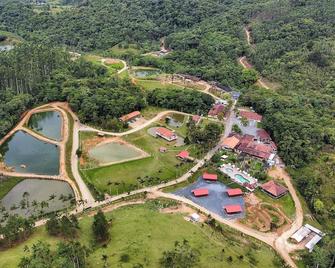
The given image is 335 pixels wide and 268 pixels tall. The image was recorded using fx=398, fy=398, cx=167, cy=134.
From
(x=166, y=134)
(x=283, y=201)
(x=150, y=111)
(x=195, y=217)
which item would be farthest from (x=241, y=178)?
(x=150, y=111)

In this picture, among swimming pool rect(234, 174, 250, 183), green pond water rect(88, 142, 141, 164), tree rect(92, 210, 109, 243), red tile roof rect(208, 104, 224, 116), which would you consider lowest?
green pond water rect(88, 142, 141, 164)

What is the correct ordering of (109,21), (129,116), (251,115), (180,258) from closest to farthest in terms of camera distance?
(180,258), (129,116), (251,115), (109,21)

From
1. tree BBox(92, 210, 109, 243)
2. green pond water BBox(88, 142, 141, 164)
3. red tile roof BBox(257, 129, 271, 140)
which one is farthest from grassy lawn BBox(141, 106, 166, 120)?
tree BBox(92, 210, 109, 243)

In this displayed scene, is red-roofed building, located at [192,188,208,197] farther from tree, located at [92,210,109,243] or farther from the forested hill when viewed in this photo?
the forested hill

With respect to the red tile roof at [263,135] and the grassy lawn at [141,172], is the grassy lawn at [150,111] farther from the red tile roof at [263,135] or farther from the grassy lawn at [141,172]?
the red tile roof at [263,135]

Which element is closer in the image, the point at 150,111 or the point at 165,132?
the point at 165,132

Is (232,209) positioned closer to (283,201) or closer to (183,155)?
(283,201)
